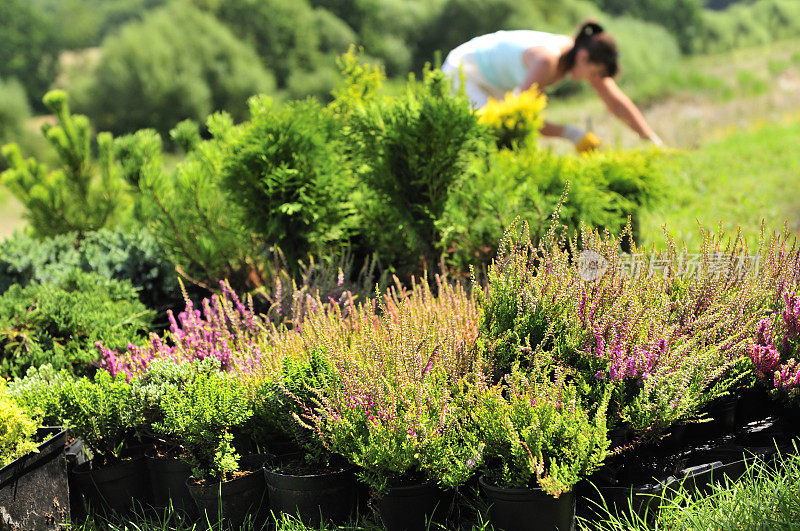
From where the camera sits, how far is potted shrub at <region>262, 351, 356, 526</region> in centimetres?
226

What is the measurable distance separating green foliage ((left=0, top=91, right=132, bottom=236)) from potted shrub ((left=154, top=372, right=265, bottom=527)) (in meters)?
3.46

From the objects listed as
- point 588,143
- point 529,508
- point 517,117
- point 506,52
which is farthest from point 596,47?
point 529,508

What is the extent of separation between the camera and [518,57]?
715cm

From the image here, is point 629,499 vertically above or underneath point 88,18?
underneath

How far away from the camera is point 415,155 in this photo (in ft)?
12.2

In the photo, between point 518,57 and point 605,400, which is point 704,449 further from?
point 518,57

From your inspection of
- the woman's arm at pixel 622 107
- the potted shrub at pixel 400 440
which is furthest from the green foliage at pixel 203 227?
the woman's arm at pixel 622 107

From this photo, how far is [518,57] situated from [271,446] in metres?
5.64

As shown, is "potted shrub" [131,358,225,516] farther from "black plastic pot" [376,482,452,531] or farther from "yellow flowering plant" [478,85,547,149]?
"yellow flowering plant" [478,85,547,149]

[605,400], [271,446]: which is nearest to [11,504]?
[271,446]

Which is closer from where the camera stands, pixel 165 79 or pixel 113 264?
pixel 113 264

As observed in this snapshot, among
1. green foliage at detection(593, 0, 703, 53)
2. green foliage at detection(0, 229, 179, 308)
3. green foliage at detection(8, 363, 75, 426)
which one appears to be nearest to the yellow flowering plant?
green foliage at detection(0, 229, 179, 308)

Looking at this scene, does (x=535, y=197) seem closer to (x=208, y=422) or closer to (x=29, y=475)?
(x=208, y=422)

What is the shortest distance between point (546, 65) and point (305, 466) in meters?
5.58
